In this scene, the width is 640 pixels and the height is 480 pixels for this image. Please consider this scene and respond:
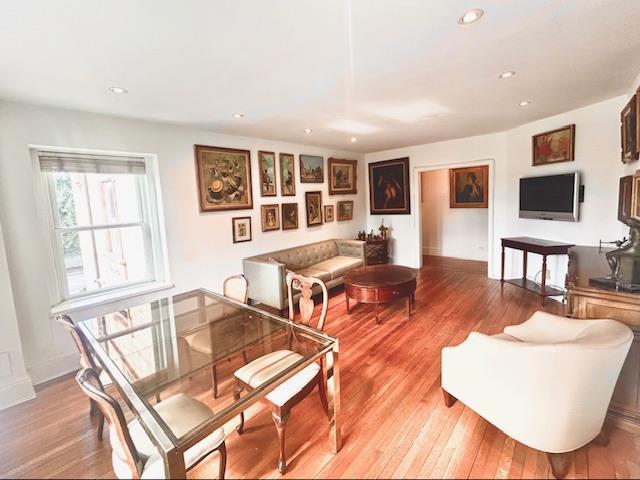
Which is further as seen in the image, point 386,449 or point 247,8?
point 386,449

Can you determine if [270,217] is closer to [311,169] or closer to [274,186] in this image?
[274,186]

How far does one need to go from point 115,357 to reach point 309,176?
149 inches

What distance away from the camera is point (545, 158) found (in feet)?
12.5

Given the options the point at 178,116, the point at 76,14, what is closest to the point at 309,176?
the point at 178,116

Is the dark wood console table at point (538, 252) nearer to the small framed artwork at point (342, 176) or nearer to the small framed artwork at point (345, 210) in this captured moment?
the small framed artwork at point (345, 210)

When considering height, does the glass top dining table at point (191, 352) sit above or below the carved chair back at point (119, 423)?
below

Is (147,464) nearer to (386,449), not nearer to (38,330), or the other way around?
(386,449)

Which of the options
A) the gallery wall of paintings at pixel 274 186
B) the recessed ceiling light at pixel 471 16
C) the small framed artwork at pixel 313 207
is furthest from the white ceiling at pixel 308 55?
the small framed artwork at pixel 313 207

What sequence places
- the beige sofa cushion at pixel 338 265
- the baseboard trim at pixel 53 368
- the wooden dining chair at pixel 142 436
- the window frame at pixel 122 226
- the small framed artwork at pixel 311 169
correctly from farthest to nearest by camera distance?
1. the small framed artwork at pixel 311 169
2. the beige sofa cushion at pixel 338 265
3. the window frame at pixel 122 226
4. the baseboard trim at pixel 53 368
5. the wooden dining chair at pixel 142 436

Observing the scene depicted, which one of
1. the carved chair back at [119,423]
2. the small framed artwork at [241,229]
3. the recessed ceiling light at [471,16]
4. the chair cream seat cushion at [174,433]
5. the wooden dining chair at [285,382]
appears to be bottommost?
the wooden dining chair at [285,382]

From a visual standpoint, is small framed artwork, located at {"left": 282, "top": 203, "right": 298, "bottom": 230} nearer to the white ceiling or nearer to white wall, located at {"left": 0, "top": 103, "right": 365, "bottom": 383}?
white wall, located at {"left": 0, "top": 103, "right": 365, "bottom": 383}

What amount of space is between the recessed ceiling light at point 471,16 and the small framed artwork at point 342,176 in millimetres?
3745

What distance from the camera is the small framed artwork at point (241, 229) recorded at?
3.88m

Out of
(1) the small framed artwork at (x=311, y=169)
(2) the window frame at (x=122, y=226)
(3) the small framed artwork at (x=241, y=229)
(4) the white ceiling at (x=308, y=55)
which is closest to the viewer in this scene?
(4) the white ceiling at (x=308, y=55)
